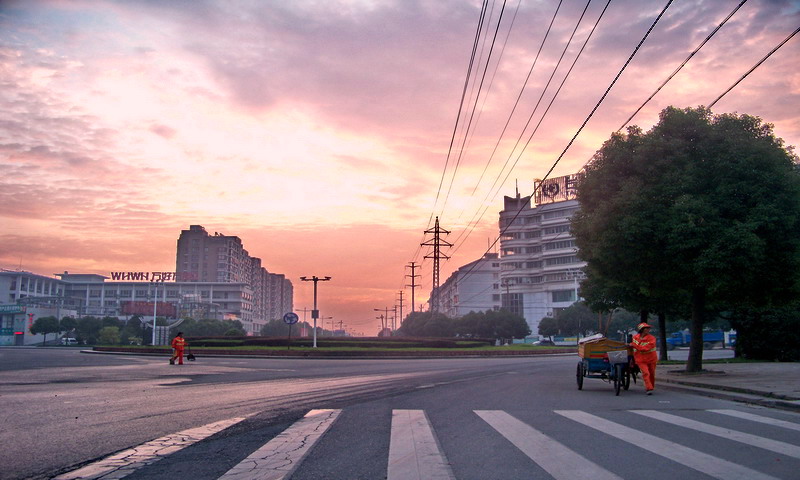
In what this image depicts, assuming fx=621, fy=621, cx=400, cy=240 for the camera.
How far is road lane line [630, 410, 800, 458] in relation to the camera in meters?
6.96

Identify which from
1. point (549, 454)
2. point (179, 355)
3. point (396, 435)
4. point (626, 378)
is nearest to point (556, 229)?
point (179, 355)

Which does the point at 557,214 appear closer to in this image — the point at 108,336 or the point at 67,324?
the point at 108,336

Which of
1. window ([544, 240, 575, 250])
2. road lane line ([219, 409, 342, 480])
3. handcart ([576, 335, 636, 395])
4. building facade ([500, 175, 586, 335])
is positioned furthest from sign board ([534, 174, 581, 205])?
road lane line ([219, 409, 342, 480])

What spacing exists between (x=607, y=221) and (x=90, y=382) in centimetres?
1530

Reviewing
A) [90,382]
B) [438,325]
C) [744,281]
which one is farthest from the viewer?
[438,325]

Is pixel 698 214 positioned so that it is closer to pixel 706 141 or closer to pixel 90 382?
pixel 706 141

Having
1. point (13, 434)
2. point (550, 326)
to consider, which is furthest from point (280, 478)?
point (550, 326)

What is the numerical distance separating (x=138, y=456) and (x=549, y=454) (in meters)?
4.36

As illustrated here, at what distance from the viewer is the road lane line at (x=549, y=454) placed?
5773 mm

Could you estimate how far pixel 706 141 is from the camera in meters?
18.7

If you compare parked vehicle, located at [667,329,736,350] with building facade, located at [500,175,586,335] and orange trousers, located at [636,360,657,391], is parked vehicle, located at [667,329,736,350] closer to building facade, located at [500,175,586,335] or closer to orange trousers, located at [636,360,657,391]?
building facade, located at [500,175,586,335]

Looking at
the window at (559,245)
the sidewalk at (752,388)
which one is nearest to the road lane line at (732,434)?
the sidewalk at (752,388)

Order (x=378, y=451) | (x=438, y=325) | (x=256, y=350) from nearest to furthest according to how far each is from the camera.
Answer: (x=378, y=451)
(x=256, y=350)
(x=438, y=325)

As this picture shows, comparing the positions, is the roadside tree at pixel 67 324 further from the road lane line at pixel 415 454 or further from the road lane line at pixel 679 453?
the road lane line at pixel 679 453
